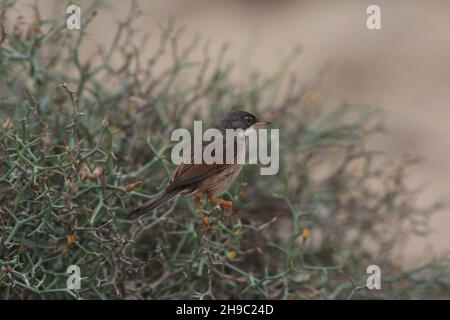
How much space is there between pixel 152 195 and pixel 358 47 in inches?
255

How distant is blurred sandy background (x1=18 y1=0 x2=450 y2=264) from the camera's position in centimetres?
917

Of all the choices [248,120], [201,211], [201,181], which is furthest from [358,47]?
[201,211]

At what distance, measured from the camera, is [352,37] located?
34.1 ft

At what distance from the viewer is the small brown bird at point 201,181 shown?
410 cm

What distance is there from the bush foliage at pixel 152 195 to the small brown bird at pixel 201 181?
0.35ft

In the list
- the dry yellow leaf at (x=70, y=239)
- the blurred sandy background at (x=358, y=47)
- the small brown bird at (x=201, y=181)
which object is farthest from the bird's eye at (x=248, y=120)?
the blurred sandy background at (x=358, y=47)

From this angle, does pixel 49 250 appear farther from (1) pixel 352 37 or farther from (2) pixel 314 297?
(1) pixel 352 37

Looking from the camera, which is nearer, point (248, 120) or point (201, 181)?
point (201, 181)

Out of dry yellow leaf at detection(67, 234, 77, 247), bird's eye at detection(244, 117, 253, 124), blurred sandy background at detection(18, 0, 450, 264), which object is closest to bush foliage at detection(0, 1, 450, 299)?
dry yellow leaf at detection(67, 234, 77, 247)

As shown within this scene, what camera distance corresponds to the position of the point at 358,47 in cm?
1030

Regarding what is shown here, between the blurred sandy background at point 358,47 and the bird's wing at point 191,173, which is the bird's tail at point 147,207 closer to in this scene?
the bird's wing at point 191,173

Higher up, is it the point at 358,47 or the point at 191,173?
the point at 358,47

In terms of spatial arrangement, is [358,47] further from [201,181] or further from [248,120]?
[201,181]

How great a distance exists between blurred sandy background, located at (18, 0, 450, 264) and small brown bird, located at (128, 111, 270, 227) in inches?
171
